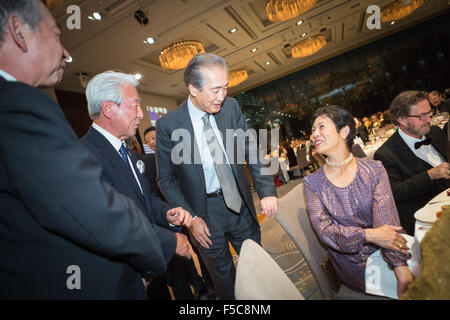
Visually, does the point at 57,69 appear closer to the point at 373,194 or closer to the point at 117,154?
the point at 117,154

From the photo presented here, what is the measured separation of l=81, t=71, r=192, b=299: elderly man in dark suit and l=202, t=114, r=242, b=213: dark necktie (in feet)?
1.14

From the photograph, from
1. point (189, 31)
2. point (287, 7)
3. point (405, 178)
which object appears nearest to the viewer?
point (405, 178)

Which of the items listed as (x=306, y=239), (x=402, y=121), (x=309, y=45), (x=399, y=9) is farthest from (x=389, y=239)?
(x=399, y=9)

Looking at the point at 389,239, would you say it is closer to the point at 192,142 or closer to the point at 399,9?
the point at 192,142

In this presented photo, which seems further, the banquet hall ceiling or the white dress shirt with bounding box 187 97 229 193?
the banquet hall ceiling

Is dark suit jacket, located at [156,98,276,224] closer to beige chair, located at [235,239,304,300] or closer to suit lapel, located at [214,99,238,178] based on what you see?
suit lapel, located at [214,99,238,178]

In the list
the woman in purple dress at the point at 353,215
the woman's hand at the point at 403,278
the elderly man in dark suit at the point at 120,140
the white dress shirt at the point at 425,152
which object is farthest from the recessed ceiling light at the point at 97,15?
the woman's hand at the point at 403,278

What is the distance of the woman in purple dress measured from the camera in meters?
1.13

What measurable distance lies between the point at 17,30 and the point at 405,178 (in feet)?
8.88

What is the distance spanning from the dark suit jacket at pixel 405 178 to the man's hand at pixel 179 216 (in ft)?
5.63

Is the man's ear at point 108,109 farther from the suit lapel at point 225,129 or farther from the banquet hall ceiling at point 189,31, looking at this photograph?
the banquet hall ceiling at point 189,31

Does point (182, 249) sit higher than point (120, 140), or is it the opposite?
point (120, 140)

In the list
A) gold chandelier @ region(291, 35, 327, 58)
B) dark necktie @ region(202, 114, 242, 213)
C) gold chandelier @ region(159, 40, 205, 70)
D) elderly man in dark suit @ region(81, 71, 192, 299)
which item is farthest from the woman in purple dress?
gold chandelier @ region(291, 35, 327, 58)

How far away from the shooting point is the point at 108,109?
1.36m
